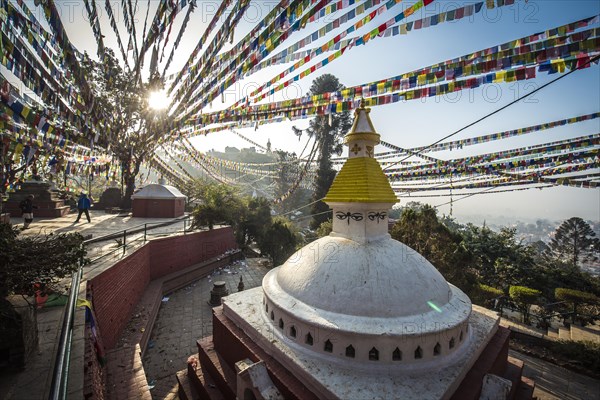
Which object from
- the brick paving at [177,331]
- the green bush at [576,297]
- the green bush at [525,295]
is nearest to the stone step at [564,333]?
the green bush at [525,295]

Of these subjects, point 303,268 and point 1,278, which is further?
point 303,268

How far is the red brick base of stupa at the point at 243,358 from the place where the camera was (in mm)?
4105

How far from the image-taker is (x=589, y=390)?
7668 millimetres

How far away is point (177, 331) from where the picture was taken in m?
9.75

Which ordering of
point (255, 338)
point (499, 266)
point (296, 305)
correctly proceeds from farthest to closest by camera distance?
point (499, 266) < point (255, 338) < point (296, 305)

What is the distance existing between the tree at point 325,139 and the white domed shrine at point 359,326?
21.5m

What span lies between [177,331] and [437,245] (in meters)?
11.5

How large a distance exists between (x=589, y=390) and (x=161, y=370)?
1287 cm

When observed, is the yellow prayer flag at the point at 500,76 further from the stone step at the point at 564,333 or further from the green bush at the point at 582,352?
the stone step at the point at 564,333

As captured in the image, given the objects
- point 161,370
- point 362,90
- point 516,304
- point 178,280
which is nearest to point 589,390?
point 516,304

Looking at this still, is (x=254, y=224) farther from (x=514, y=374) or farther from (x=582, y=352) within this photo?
(x=582, y=352)

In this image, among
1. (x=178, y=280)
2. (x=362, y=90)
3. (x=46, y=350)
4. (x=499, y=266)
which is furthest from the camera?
(x=499, y=266)

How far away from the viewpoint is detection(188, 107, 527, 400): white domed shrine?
393 cm

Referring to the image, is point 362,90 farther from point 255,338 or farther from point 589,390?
point 589,390
